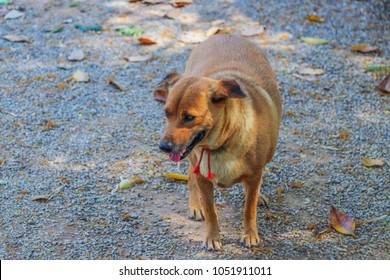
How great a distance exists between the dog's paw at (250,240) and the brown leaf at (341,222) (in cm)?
56

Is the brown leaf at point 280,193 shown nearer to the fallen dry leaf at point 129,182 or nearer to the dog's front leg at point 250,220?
the dog's front leg at point 250,220

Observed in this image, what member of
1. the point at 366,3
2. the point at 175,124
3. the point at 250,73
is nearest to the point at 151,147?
the point at 250,73

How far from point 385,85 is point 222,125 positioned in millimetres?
3116

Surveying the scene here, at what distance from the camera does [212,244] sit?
4.17 m

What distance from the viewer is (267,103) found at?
4.18 m

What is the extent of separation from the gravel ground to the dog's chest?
56 centimetres

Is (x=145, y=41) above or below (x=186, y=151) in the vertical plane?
below

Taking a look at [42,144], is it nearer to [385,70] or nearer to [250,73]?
[250,73]

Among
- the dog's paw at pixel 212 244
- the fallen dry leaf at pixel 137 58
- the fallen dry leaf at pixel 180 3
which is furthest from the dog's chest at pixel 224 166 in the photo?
the fallen dry leaf at pixel 180 3

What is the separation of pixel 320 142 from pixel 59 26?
3.94 meters

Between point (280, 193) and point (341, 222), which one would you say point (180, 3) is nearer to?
point (280, 193)

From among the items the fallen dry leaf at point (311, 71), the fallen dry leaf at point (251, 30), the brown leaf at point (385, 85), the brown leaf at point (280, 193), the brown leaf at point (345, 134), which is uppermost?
the brown leaf at point (385, 85)

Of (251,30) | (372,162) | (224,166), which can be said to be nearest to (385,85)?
(372,162)

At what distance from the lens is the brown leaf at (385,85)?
6266 mm
